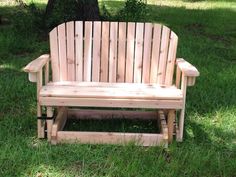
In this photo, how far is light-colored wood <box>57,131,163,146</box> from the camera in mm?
4445

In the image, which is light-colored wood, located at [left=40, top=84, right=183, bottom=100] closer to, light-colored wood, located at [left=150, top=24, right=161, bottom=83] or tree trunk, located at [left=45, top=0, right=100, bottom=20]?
light-colored wood, located at [left=150, top=24, right=161, bottom=83]

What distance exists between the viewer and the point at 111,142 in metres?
4.48

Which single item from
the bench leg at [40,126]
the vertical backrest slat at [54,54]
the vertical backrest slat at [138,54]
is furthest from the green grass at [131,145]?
the vertical backrest slat at [138,54]

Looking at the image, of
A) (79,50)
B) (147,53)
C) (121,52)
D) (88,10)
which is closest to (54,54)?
(79,50)

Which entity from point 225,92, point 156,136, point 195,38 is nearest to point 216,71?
point 225,92

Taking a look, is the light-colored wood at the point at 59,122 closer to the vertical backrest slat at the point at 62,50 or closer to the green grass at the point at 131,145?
the green grass at the point at 131,145

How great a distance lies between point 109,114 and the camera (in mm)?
5109

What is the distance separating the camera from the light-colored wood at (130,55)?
16.3 feet

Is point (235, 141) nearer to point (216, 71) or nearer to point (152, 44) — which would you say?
point (152, 44)

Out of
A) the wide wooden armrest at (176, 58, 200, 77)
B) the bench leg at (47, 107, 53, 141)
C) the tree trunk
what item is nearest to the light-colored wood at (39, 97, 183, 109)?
the bench leg at (47, 107, 53, 141)

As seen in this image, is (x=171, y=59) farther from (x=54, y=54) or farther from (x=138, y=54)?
(x=54, y=54)

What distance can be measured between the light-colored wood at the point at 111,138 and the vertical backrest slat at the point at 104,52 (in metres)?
0.83

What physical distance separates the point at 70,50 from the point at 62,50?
88 millimetres

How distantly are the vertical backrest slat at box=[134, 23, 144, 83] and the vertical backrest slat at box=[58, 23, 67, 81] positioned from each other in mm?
760
